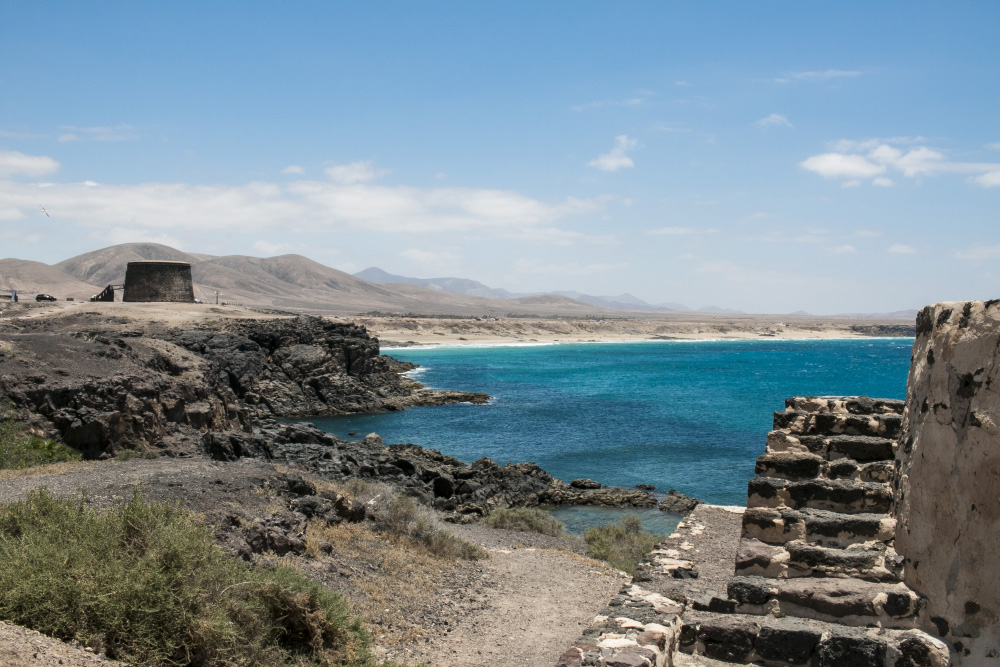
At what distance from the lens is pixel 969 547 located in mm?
3676

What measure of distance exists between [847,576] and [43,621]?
5.85 meters

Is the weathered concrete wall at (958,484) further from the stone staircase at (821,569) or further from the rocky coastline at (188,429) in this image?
the rocky coastline at (188,429)

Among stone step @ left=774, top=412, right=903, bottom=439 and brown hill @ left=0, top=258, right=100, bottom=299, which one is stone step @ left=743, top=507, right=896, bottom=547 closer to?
Result: stone step @ left=774, top=412, right=903, bottom=439

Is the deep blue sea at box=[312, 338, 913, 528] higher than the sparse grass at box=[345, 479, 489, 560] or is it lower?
lower

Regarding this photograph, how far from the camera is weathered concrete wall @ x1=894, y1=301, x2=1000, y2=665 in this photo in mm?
3584

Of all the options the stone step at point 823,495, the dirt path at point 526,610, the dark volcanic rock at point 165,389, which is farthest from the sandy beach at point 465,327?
the stone step at point 823,495

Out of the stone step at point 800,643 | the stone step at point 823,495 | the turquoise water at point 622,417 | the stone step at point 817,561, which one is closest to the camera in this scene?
the stone step at point 800,643

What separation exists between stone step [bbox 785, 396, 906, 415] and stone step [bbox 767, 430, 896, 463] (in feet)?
1.24

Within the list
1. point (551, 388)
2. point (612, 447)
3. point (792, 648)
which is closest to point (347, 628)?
point (792, 648)

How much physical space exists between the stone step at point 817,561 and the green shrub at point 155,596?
15.1ft

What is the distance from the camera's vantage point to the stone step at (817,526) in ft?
15.1

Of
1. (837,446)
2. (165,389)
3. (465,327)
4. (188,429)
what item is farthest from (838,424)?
(465,327)

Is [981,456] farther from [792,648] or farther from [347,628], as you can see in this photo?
[347,628]

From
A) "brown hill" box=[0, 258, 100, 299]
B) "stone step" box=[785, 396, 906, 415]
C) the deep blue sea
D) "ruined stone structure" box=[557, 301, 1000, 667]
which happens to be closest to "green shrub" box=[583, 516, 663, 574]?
the deep blue sea
